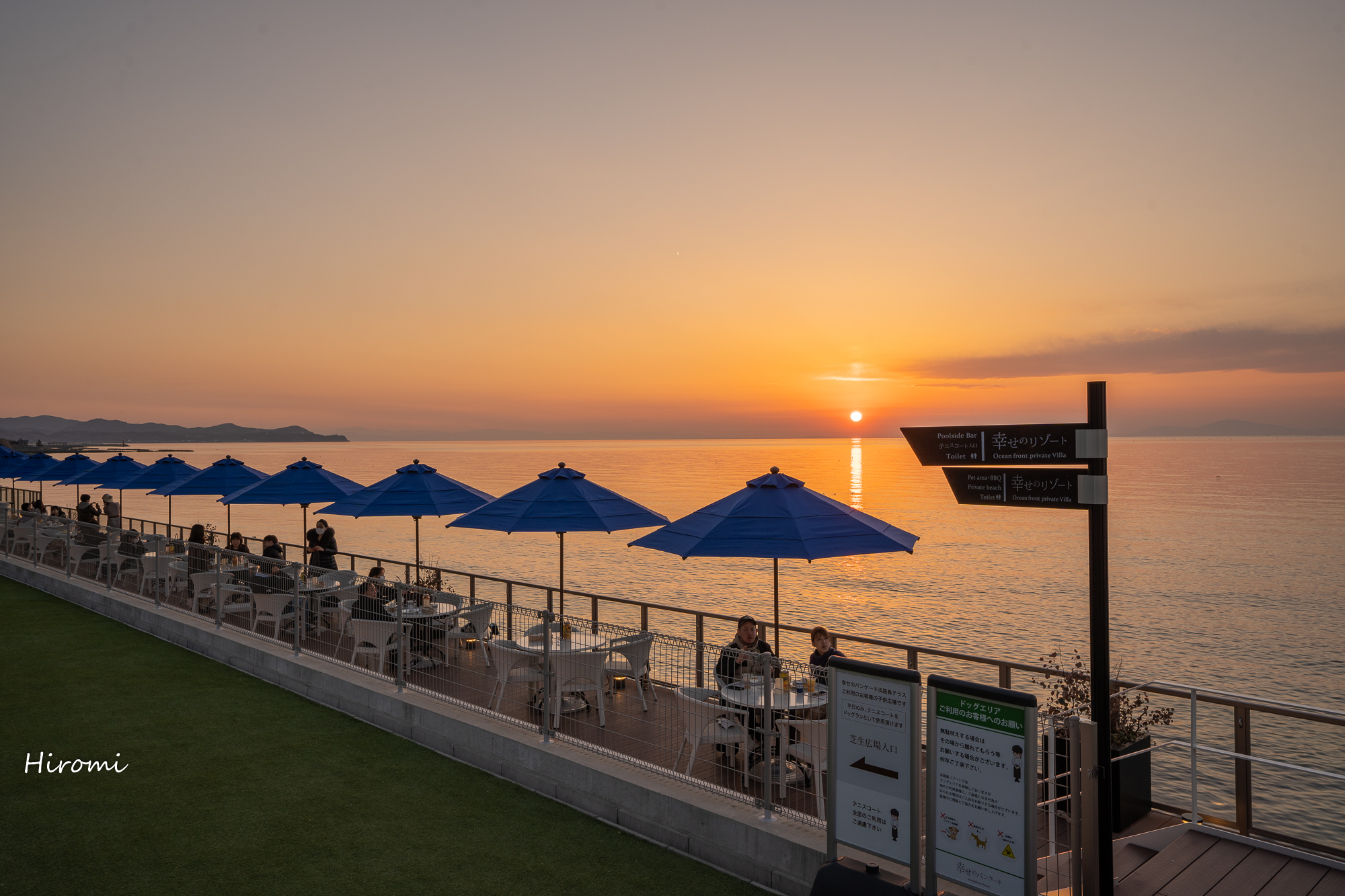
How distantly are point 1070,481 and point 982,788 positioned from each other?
167cm

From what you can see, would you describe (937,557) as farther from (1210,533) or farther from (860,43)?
(860,43)

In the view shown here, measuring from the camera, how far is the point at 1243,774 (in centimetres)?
550

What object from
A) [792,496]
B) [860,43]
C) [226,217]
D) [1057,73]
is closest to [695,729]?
[792,496]

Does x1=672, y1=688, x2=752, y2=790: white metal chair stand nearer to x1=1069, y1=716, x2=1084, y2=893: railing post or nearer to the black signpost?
x1=1069, y1=716, x2=1084, y2=893: railing post

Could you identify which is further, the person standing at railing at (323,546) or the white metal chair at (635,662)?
the person standing at railing at (323,546)

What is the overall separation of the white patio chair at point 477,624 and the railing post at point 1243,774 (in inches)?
283

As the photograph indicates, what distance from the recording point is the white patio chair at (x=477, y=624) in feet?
31.4

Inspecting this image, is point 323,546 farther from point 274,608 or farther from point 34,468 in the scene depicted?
point 34,468

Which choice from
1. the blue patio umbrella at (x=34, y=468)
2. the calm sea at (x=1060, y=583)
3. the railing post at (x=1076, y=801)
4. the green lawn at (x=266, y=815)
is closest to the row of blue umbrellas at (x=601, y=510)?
the green lawn at (x=266, y=815)

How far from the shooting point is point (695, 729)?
6.41 metres

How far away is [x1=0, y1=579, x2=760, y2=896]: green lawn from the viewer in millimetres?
5551

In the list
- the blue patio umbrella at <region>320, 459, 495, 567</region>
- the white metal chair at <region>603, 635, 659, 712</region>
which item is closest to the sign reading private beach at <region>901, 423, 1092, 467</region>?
the white metal chair at <region>603, 635, 659, 712</region>

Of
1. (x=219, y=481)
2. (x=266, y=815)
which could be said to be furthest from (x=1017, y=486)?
(x=219, y=481)

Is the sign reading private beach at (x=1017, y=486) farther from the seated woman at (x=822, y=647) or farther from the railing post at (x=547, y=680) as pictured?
the railing post at (x=547, y=680)
